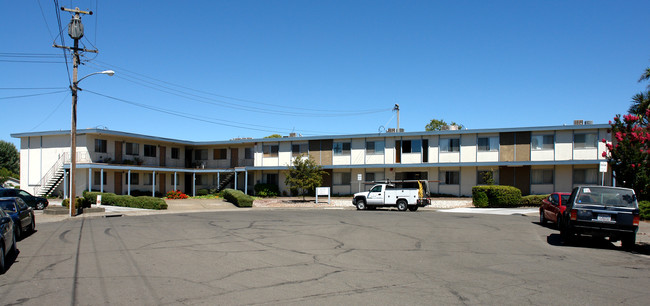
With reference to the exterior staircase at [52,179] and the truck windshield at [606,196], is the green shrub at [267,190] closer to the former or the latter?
the exterior staircase at [52,179]

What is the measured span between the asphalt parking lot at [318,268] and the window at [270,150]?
2784 cm

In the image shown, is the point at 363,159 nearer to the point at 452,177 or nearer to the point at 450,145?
the point at 450,145

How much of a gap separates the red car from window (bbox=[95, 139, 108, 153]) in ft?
112

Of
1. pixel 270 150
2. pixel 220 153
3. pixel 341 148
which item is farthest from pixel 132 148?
pixel 341 148

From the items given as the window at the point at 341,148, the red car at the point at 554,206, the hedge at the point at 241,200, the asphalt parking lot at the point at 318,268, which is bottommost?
the hedge at the point at 241,200

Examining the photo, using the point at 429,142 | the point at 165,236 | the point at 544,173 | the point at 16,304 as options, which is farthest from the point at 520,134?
the point at 16,304

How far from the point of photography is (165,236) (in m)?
14.8

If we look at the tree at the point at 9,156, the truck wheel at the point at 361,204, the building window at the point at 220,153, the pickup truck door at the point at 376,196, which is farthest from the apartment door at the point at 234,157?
the tree at the point at 9,156

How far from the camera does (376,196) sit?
94.5 feet

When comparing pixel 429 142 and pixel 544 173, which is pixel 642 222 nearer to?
pixel 544 173

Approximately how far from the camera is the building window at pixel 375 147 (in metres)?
40.5

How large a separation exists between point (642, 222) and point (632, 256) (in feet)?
32.2

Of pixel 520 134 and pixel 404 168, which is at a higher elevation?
pixel 520 134

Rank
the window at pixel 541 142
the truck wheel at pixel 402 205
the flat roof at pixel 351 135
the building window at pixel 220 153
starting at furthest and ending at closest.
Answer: the building window at pixel 220 153 < the window at pixel 541 142 < the flat roof at pixel 351 135 < the truck wheel at pixel 402 205
